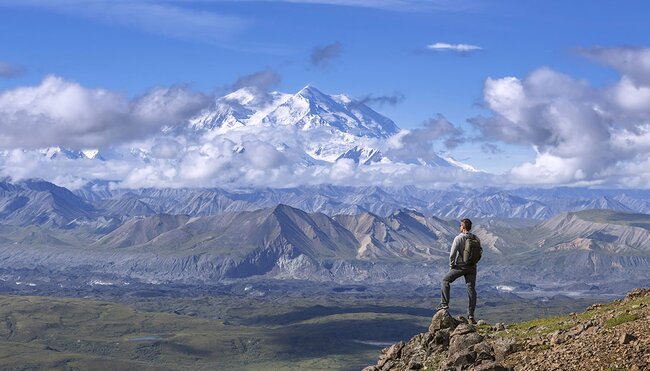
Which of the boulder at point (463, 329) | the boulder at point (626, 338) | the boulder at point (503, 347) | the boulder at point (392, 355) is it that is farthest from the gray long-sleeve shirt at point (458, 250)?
the boulder at point (626, 338)

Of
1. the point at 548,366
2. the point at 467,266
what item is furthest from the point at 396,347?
the point at 548,366

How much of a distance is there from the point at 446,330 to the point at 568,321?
805 centimetres

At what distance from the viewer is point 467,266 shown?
47.0 m

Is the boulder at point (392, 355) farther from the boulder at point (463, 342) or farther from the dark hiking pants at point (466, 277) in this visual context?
the boulder at point (463, 342)

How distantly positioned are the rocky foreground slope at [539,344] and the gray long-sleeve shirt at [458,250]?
4.09 m

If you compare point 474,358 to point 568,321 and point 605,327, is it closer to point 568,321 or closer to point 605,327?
point 605,327

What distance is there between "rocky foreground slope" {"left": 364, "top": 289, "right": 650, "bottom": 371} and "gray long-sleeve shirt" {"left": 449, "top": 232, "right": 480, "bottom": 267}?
409 cm

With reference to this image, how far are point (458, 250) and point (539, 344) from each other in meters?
7.19

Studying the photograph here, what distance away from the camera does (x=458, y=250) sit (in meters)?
46.8

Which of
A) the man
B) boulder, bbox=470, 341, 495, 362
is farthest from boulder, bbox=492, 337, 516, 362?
the man

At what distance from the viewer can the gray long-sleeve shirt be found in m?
46.3

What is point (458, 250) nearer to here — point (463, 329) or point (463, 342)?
point (463, 329)

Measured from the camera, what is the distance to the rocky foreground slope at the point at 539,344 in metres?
36.4

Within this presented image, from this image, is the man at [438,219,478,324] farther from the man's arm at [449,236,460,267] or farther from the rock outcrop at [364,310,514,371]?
the rock outcrop at [364,310,514,371]
